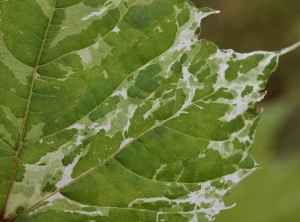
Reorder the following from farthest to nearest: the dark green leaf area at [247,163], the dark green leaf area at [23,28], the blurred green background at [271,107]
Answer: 1. the blurred green background at [271,107]
2. the dark green leaf area at [247,163]
3. the dark green leaf area at [23,28]

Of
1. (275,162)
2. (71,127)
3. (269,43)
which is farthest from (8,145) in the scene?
(269,43)

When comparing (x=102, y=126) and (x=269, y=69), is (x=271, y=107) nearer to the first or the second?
(x=269, y=69)

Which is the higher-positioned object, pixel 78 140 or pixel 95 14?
pixel 95 14

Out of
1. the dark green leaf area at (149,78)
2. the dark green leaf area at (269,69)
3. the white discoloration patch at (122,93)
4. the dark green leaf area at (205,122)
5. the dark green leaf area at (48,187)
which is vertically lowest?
the dark green leaf area at (48,187)

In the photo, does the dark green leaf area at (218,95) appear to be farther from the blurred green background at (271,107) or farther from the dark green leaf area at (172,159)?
the blurred green background at (271,107)

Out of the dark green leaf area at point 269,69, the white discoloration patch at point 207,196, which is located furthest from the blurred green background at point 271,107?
the dark green leaf area at point 269,69

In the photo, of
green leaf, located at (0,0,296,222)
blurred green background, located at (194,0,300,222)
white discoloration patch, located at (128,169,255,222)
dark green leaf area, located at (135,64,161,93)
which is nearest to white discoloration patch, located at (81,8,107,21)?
green leaf, located at (0,0,296,222)

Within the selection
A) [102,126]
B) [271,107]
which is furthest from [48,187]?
[271,107]
